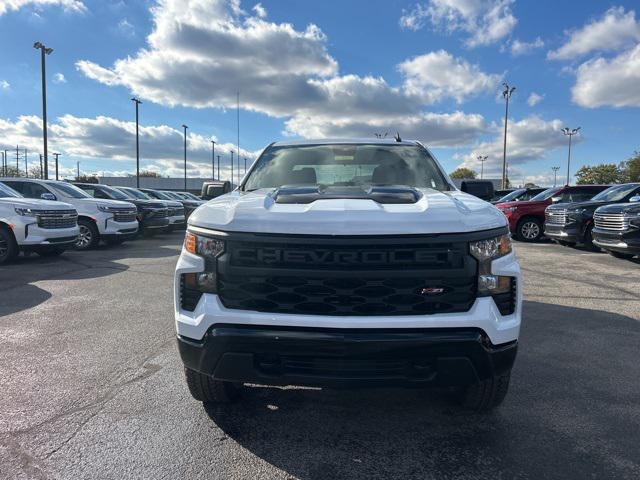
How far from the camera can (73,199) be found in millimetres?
11562

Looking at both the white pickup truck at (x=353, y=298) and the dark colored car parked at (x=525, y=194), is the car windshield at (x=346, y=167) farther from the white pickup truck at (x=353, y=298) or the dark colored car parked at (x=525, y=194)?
the dark colored car parked at (x=525, y=194)

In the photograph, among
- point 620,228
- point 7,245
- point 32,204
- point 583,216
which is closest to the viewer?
point 620,228

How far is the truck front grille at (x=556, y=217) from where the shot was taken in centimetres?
1163

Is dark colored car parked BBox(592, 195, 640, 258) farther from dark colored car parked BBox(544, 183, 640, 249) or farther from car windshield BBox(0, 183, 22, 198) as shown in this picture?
car windshield BBox(0, 183, 22, 198)

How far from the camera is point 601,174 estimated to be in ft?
248

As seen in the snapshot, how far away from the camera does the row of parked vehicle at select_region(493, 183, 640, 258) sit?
8.72 m

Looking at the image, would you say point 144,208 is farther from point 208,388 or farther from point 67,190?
point 208,388

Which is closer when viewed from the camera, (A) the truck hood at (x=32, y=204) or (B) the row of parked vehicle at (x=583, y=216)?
(B) the row of parked vehicle at (x=583, y=216)

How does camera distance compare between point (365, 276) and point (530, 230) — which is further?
point (530, 230)

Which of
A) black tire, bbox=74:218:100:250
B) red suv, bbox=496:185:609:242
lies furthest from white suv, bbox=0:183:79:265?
red suv, bbox=496:185:609:242

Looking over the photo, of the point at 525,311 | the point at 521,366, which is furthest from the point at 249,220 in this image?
the point at 525,311

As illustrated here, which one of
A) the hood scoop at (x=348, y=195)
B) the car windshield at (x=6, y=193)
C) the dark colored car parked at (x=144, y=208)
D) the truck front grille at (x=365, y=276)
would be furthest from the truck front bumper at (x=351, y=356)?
the dark colored car parked at (x=144, y=208)

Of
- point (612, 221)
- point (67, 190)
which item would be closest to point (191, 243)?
point (612, 221)

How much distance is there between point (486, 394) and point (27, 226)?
9.15 meters
